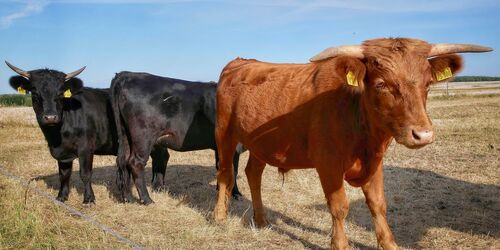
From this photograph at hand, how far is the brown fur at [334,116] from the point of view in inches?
131

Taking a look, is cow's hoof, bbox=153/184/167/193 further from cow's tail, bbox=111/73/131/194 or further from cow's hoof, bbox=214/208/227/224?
cow's hoof, bbox=214/208/227/224

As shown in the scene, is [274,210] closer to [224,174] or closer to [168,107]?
[224,174]

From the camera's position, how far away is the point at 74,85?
22.2 ft

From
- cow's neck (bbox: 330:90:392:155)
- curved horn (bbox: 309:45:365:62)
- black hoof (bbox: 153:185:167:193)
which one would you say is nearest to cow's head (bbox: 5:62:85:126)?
black hoof (bbox: 153:185:167:193)

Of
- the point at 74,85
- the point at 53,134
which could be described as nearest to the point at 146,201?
the point at 53,134

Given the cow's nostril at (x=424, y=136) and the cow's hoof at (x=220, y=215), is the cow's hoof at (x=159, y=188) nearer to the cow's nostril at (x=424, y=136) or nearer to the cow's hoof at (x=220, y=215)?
the cow's hoof at (x=220, y=215)

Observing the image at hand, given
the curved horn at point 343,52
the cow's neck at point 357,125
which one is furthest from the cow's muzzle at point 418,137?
the curved horn at point 343,52

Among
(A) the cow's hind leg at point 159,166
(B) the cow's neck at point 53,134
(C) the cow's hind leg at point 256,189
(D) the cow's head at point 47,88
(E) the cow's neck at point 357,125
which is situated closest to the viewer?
(E) the cow's neck at point 357,125

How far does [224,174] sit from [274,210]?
0.95 metres

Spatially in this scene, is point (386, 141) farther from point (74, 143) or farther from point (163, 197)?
point (74, 143)

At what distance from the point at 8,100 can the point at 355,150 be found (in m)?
41.0

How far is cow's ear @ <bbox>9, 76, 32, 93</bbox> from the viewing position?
6688 millimetres

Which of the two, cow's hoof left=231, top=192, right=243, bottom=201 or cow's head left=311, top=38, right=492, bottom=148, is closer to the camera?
cow's head left=311, top=38, right=492, bottom=148

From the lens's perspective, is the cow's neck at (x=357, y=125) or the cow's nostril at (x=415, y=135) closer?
the cow's nostril at (x=415, y=135)
